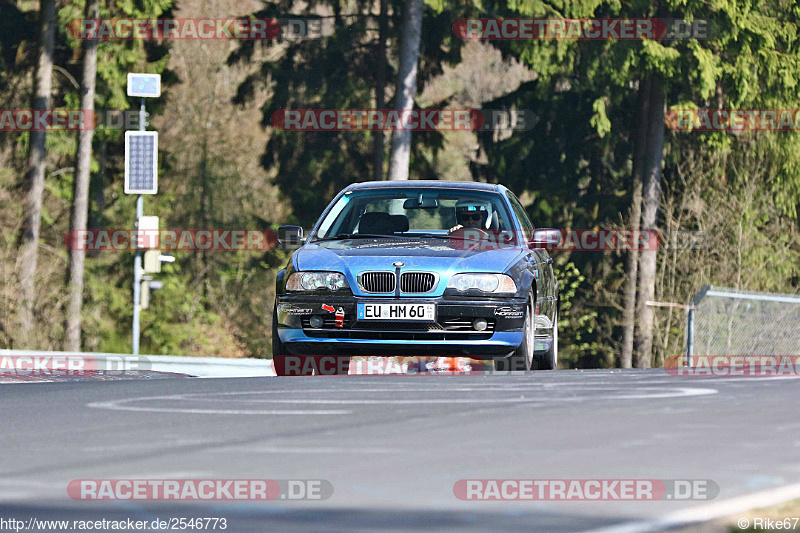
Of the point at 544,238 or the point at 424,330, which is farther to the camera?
the point at 544,238

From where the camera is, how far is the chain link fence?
21.7 metres

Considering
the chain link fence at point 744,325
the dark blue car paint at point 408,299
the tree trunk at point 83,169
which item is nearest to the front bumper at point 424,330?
the dark blue car paint at point 408,299

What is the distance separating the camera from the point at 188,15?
53062 millimetres

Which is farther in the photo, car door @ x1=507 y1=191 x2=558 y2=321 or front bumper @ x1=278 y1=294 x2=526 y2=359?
car door @ x1=507 y1=191 x2=558 y2=321

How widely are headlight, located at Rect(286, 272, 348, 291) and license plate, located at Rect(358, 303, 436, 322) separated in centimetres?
32

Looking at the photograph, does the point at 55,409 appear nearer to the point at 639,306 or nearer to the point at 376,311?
the point at 376,311

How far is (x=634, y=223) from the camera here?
124 feet

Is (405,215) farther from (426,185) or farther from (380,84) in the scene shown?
(380,84)

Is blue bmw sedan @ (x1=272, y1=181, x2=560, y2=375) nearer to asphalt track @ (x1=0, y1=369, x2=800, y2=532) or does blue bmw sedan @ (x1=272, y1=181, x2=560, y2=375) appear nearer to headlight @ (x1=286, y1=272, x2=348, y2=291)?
headlight @ (x1=286, y1=272, x2=348, y2=291)

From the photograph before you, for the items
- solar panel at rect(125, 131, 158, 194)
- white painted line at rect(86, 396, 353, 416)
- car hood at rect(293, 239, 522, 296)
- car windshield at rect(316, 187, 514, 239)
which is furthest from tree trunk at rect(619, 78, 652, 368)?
white painted line at rect(86, 396, 353, 416)

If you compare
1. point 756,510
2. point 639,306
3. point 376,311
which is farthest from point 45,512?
point 639,306

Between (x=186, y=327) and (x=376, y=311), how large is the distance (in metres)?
33.5

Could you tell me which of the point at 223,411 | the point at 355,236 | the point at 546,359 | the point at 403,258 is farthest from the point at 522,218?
the point at 223,411

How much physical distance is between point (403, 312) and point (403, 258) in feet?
1.45
